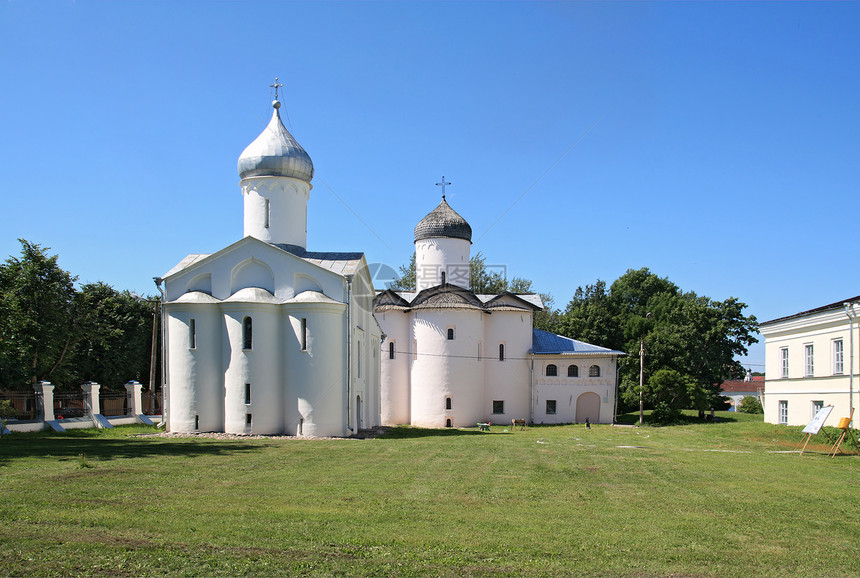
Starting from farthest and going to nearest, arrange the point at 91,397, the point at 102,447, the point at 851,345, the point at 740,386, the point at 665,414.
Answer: the point at 740,386 < the point at 665,414 < the point at 91,397 < the point at 851,345 < the point at 102,447

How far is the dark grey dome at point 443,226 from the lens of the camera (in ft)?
→ 122

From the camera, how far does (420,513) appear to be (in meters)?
9.95

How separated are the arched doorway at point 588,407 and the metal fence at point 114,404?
22849 mm

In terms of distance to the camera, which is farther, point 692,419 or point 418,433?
point 692,419

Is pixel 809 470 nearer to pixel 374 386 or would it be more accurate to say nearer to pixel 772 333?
pixel 772 333

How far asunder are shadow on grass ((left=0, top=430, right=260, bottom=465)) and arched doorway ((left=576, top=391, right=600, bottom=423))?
2162 centimetres

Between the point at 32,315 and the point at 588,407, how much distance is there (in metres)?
27.5

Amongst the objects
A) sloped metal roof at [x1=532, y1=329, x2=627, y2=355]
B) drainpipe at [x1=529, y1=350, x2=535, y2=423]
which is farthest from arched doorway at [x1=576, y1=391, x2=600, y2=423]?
drainpipe at [x1=529, y1=350, x2=535, y2=423]

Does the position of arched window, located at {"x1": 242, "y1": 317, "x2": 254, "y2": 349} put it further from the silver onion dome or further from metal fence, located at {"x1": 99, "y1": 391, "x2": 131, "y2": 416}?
metal fence, located at {"x1": 99, "y1": 391, "x2": 131, "y2": 416}

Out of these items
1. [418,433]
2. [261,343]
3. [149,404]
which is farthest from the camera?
[149,404]

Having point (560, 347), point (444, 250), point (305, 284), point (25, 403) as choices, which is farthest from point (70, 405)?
point (560, 347)

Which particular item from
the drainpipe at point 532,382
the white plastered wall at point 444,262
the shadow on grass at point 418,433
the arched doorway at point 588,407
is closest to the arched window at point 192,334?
the shadow on grass at point 418,433

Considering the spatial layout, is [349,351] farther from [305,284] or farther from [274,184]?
[274,184]

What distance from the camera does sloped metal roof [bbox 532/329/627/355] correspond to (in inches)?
1432
